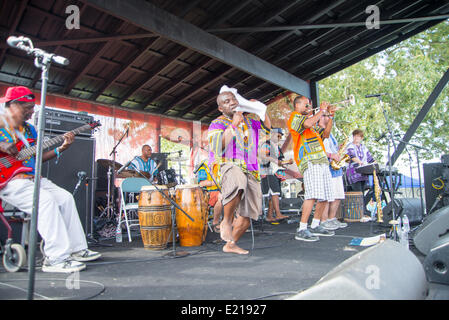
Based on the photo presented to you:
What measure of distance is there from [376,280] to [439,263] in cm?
107

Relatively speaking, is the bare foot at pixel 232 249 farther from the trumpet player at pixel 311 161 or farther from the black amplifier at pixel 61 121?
the black amplifier at pixel 61 121

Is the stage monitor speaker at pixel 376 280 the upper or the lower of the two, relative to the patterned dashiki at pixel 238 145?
lower

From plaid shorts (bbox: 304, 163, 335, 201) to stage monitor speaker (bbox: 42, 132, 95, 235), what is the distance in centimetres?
317

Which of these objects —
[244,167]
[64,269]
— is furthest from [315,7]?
[64,269]

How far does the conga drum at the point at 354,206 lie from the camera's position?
20.5 feet

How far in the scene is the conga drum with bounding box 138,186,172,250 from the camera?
12.9ft

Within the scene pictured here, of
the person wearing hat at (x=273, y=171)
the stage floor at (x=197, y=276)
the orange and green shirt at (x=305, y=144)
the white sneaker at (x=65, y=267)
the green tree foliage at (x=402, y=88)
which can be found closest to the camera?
the stage floor at (x=197, y=276)

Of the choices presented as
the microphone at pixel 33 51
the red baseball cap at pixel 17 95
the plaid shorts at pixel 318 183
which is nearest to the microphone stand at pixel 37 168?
the microphone at pixel 33 51

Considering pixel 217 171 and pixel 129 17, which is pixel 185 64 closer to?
pixel 129 17

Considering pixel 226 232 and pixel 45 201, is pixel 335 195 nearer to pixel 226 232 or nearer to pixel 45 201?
pixel 226 232

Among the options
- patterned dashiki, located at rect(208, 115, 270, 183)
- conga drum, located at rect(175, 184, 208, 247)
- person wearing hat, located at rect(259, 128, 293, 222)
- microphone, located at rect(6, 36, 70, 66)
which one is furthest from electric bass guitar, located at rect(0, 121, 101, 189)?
person wearing hat, located at rect(259, 128, 293, 222)

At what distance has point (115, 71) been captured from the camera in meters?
7.88

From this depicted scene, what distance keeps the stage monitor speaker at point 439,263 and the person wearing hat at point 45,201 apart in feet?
9.00
